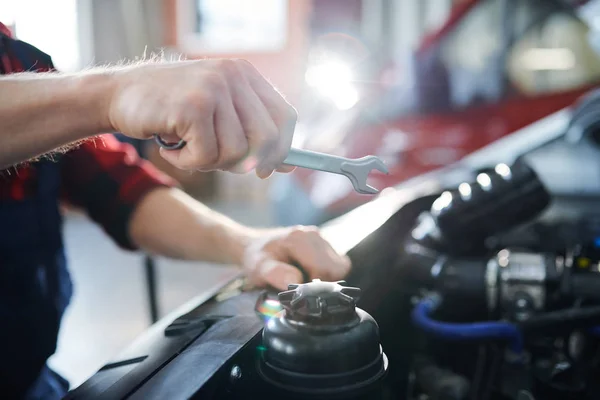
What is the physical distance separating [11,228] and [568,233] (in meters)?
0.93

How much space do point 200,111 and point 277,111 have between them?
4.0 inches

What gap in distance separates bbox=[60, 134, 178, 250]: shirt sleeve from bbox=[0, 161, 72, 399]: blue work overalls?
0.59 feet

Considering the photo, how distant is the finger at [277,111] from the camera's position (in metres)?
0.58

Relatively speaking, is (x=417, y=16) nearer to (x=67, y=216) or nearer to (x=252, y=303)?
(x=252, y=303)

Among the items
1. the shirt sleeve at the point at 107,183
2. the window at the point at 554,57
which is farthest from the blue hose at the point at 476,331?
the window at the point at 554,57

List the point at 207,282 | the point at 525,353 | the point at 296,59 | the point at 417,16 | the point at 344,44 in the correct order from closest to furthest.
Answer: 1. the point at 525,353
2. the point at 207,282
3. the point at 417,16
4. the point at 344,44
5. the point at 296,59

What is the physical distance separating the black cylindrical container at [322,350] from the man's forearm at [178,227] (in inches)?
21.8

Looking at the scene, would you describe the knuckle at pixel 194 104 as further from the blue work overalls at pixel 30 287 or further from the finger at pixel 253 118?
the blue work overalls at pixel 30 287

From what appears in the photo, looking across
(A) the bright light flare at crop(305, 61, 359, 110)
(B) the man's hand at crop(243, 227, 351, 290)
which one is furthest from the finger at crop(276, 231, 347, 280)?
(A) the bright light flare at crop(305, 61, 359, 110)

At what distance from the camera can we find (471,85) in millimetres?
1919

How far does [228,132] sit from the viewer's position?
54cm

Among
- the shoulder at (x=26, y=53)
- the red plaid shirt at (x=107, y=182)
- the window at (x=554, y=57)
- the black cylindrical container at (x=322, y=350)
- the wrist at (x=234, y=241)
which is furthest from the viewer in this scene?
the window at (x=554, y=57)

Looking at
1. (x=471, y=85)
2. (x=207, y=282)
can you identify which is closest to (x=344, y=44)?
(x=207, y=282)

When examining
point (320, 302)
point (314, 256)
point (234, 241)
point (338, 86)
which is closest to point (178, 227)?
point (234, 241)
